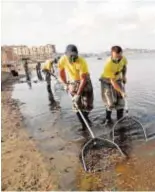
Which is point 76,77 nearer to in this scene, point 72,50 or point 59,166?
point 72,50

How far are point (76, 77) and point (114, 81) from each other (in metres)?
0.94

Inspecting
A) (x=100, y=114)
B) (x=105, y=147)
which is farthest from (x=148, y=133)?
(x=100, y=114)

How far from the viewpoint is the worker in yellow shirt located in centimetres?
673

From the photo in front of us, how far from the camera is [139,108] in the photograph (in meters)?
10.1

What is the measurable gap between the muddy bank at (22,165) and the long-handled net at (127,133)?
73.9 inches

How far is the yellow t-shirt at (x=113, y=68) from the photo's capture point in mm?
6762

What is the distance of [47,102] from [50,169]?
306 inches

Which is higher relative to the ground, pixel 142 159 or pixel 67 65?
pixel 67 65

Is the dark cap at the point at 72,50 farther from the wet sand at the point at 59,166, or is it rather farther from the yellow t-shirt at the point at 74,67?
the wet sand at the point at 59,166

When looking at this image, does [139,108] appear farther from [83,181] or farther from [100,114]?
[83,181]

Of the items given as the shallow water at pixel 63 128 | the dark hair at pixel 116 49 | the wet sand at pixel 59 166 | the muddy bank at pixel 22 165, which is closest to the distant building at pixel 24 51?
the shallow water at pixel 63 128

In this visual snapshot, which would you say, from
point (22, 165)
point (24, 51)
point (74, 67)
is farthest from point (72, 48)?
point (24, 51)

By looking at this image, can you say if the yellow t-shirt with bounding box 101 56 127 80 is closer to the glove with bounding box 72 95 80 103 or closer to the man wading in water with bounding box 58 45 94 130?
the man wading in water with bounding box 58 45 94 130

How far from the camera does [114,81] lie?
692cm
